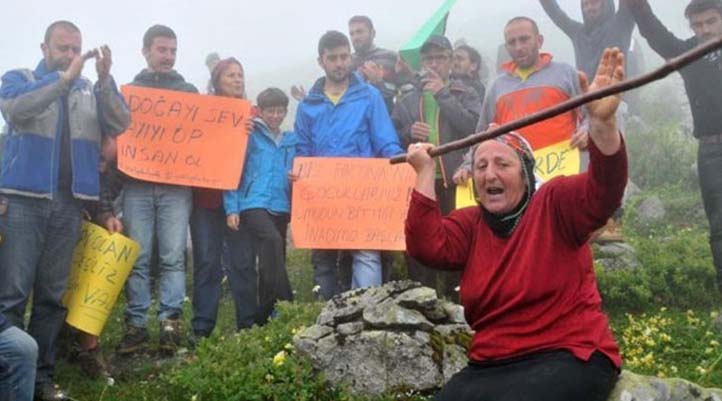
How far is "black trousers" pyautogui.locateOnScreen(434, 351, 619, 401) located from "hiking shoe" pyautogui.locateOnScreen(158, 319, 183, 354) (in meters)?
3.78

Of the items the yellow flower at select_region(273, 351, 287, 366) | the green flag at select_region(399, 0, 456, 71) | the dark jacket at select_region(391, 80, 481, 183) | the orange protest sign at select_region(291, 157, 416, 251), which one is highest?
the green flag at select_region(399, 0, 456, 71)

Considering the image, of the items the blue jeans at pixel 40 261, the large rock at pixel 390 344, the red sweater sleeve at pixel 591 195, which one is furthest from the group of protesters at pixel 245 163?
the red sweater sleeve at pixel 591 195

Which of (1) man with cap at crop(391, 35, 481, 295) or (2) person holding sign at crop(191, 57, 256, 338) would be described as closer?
(2) person holding sign at crop(191, 57, 256, 338)

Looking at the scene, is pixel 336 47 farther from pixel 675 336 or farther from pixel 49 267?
pixel 675 336

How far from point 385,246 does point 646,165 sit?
32.4 feet

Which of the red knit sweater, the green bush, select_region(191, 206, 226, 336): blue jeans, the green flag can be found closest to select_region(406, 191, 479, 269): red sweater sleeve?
the red knit sweater

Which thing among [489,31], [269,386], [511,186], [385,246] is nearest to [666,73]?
[511,186]

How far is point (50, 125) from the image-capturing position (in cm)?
641

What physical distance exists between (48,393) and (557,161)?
4.30m

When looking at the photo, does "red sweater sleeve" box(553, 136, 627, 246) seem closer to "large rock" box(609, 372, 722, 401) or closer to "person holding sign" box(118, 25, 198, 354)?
"large rock" box(609, 372, 722, 401)

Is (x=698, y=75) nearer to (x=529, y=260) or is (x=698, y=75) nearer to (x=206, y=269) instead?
(x=529, y=260)

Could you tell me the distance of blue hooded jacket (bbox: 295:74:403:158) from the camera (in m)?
7.43

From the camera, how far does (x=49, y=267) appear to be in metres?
6.27

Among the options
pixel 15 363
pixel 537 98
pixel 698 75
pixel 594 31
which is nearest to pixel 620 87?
pixel 15 363
